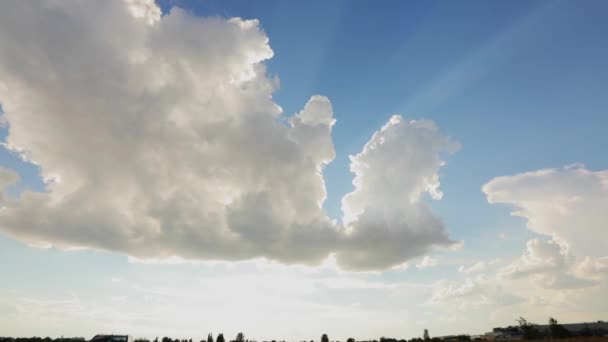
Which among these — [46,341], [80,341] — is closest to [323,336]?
[80,341]

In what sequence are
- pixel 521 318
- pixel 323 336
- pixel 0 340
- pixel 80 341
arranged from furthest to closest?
pixel 323 336 → pixel 521 318 → pixel 80 341 → pixel 0 340

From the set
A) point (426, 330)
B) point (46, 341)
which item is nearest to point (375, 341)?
point (426, 330)

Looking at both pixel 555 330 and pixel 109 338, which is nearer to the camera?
pixel 109 338

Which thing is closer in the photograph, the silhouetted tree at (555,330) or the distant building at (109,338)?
the distant building at (109,338)

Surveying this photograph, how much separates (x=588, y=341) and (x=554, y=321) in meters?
81.6

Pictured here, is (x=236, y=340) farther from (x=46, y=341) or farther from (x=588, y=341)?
(x=588, y=341)

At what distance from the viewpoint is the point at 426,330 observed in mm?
136000

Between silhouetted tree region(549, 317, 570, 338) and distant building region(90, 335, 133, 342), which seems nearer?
distant building region(90, 335, 133, 342)

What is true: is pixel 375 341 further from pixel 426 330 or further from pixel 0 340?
pixel 0 340

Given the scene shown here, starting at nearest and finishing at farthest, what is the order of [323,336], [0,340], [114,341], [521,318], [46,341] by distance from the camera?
[114,341] < [0,340] < [46,341] < [521,318] < [323,336]

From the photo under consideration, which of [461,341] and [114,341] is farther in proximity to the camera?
[461,341]

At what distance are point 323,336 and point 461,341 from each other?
63102 millimetres

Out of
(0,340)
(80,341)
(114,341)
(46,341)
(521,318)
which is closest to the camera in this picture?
(114,341)

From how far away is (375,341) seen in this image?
13988 centimetres
